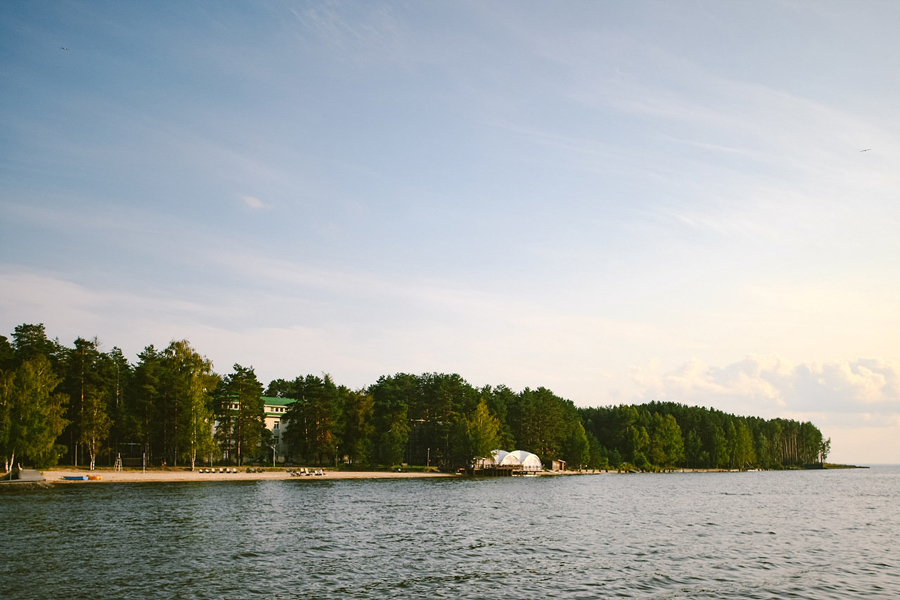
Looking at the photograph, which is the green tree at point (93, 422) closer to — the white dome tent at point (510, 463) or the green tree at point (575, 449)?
the white dome tent at point (510, 463)

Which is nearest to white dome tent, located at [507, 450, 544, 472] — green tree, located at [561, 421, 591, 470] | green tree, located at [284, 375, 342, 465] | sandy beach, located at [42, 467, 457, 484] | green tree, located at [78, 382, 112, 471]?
green tree, located at [561, 421, 591, 470]

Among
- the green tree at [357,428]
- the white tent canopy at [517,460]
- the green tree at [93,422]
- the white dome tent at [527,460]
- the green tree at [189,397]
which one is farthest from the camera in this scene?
the white dome tent at [527,460]

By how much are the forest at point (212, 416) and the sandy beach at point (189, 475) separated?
123 inches

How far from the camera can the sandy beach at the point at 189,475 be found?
9244cm

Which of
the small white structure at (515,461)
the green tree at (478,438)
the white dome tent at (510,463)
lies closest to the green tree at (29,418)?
the green tree at (478,438)

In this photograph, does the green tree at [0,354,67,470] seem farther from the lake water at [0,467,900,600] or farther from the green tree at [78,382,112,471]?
the lake water at [0,467,900,600]

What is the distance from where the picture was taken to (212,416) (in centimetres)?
11144

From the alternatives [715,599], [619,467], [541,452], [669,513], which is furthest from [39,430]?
[619,467]

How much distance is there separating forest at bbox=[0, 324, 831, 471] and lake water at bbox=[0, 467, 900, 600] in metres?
25.5

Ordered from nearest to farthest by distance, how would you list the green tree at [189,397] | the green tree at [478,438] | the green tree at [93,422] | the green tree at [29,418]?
1. the green tree at [29,418]
2. the green tree at [93,422]
3. the green tree at [189,397]
4. the green tree at [478,438]

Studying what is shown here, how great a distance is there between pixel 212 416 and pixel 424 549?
3192 inches

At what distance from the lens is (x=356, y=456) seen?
138625 millimetres

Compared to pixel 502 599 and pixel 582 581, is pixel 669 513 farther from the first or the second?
pixel 502 599

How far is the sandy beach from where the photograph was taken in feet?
303
